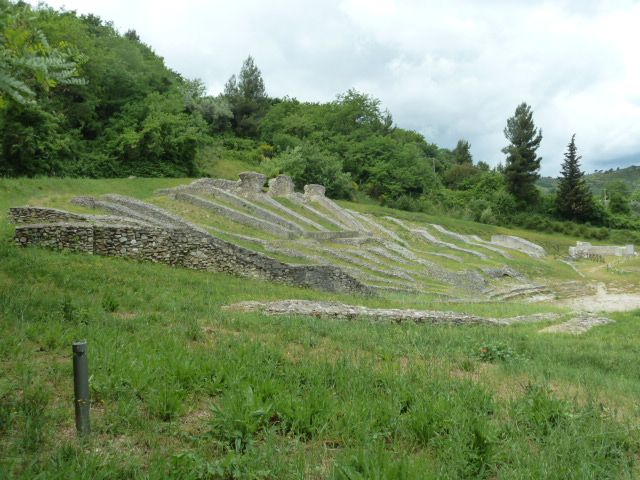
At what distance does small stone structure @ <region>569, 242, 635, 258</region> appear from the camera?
44.3m

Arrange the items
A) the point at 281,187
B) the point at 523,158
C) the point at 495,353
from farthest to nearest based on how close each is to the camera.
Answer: the point at 523,158 < the point at 281,187 < the point at 495,353

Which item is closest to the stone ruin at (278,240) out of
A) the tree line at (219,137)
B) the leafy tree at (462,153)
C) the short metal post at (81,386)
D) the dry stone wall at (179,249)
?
the dry stone wall at (179,249)

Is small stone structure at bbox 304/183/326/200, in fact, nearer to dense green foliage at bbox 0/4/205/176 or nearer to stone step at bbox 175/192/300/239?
dense green foliage at bbox 0/4/205/176

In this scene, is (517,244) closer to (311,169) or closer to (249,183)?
(311,169)

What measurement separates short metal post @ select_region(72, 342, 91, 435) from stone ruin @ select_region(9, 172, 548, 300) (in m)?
10.8

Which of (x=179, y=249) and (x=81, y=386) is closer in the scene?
(x=81, y=386)

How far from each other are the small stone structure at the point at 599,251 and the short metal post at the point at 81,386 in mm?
47660

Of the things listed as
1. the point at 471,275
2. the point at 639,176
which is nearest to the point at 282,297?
the point at 471,275

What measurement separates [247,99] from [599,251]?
4728cm

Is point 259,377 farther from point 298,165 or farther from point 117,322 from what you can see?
point 298,165

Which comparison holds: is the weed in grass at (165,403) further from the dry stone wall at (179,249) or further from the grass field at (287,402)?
the dry stone wall at (179,249)

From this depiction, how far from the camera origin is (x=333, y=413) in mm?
3852

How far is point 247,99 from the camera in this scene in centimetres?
6650

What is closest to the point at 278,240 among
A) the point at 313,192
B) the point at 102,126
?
the point at 313,192
